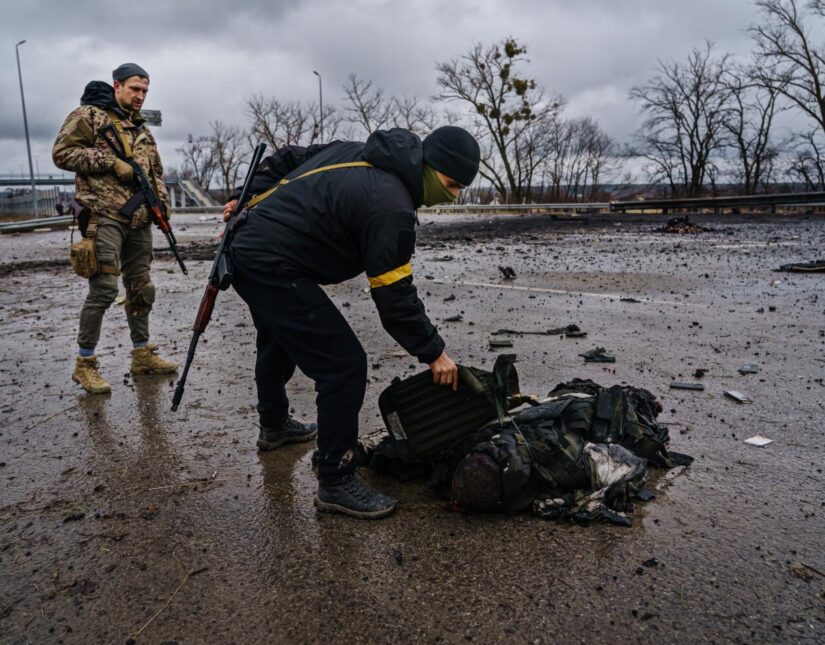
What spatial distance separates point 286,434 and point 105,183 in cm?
238

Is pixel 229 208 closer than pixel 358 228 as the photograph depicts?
No

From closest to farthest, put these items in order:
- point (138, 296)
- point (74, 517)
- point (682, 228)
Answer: point (74, 517) < point (138, 296) < point (682, 228)

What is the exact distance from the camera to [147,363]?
505cm

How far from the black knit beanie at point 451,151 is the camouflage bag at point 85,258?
2.85 m

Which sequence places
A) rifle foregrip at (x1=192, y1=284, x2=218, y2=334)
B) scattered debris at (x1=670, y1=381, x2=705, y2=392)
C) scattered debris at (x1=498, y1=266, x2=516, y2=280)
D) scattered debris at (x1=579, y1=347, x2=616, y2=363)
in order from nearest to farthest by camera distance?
rifle foregrip at (x1=192, y1=284, x2=218, y2=334)
scattered debris at (x1=670, y1=381, x2=705, y2=392)
scattered debris at (x1=579, y1=347, x2=616, y2=363)
scattered debris at (x1=498, y1=266, x2=516, y2=280)

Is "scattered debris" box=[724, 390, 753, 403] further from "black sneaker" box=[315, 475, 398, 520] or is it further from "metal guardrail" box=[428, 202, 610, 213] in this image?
"metal guardrail" box=[428, 202, 610, 213]

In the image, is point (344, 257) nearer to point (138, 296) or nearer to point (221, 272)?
point (221, 272)

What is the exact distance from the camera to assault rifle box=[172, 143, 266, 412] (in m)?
3.05

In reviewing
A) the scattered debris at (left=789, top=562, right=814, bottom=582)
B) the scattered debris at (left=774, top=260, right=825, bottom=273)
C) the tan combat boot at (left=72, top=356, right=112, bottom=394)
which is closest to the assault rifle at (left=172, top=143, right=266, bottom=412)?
the tan combat boot at (left=72, top=356, right=112, bottom=394)

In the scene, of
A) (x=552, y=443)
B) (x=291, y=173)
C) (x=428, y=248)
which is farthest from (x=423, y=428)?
(x=428, y=248)

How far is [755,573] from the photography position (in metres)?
2.43

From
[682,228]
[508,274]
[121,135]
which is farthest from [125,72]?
[682,228]

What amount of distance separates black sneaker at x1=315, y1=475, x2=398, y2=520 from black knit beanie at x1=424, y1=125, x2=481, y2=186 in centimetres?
145

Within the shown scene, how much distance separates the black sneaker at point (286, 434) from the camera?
3.67 meters
